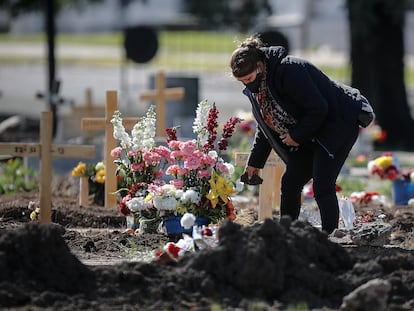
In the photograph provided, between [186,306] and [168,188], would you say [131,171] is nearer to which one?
[168,188]

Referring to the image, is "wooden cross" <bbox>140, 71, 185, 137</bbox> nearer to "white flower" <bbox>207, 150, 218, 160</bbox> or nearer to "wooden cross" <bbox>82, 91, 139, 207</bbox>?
"wooden cross" <bbox>82, 91, 139, 207</bbox>

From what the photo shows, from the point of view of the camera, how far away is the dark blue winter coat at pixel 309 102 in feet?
23.5

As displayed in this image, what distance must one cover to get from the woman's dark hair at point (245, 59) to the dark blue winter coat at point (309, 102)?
96 mm

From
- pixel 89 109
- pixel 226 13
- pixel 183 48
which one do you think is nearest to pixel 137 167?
pixel 89 109

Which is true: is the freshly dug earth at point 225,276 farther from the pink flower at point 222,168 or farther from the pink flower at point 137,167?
the pink flower at point 137,167

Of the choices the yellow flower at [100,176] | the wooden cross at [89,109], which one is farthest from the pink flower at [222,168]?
the wooden cross at [89,109]

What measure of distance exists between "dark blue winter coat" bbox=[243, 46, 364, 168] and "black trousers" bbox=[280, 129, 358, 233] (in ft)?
0.25

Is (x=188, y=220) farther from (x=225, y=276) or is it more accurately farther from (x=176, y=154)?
(x=225, y=276)

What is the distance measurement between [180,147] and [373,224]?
142 cm

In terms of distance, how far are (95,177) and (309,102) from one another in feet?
11.5

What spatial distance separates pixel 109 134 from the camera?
945 cm

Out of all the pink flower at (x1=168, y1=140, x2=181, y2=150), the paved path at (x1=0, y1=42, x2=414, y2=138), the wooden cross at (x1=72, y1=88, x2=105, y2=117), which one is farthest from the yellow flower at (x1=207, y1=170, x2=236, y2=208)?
the paved path at (x1=0, y1=42, x2=414, y2=138)

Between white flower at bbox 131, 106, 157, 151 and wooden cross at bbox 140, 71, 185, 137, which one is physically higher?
wooden cross at bbox 140, 71, 185, 137

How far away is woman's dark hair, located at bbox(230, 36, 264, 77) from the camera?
709cm
